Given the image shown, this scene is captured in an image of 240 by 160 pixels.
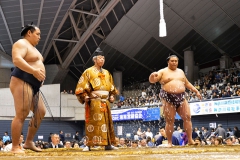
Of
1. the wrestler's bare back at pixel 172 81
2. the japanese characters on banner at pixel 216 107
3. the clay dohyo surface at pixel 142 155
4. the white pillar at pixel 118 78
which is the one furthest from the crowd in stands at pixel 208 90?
the clay dohyo surface at pixel 142 155

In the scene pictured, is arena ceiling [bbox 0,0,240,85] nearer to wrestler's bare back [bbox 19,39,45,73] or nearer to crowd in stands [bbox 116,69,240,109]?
crowd in stands [bbox 116,69,240,109]

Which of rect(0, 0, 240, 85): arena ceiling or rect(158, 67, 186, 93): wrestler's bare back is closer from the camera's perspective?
rect(158, 67, 186, 93): wrestler's bare back

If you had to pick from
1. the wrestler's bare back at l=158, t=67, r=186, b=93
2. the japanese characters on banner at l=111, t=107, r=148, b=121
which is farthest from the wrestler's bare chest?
the japanese characters on banner at l=111, t=107, r=148, b=121

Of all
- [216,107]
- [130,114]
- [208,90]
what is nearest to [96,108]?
[216,107]

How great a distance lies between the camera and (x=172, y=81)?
17.4 feet

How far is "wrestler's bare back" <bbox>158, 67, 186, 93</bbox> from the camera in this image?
5281mm

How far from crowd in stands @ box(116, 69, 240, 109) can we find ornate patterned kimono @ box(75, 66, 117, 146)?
9105mm

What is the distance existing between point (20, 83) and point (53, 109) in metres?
15.8

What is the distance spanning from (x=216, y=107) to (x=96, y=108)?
9.59 metres

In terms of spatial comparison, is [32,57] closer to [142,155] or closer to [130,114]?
[142,155]

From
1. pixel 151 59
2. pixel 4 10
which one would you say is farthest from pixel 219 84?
pixel 4 10

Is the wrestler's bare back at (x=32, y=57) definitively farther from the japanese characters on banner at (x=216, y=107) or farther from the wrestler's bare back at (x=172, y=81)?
the japanese characters on banner at (x=216, y=107)

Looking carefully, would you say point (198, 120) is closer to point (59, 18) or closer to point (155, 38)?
point (155, 38)

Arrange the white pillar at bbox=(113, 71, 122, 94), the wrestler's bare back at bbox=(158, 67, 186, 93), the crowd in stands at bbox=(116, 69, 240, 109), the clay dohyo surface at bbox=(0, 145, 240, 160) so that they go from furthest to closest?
the white pillar at bbox=(113, 71, 122, 94) < the crowd in stands at bbox=(116, 69, 240, 109) < the wrestler's bare back at bbox=(158, 67, 186, 93) < the clay dohyo surface at bbox=(0, 145, 240, 160)
